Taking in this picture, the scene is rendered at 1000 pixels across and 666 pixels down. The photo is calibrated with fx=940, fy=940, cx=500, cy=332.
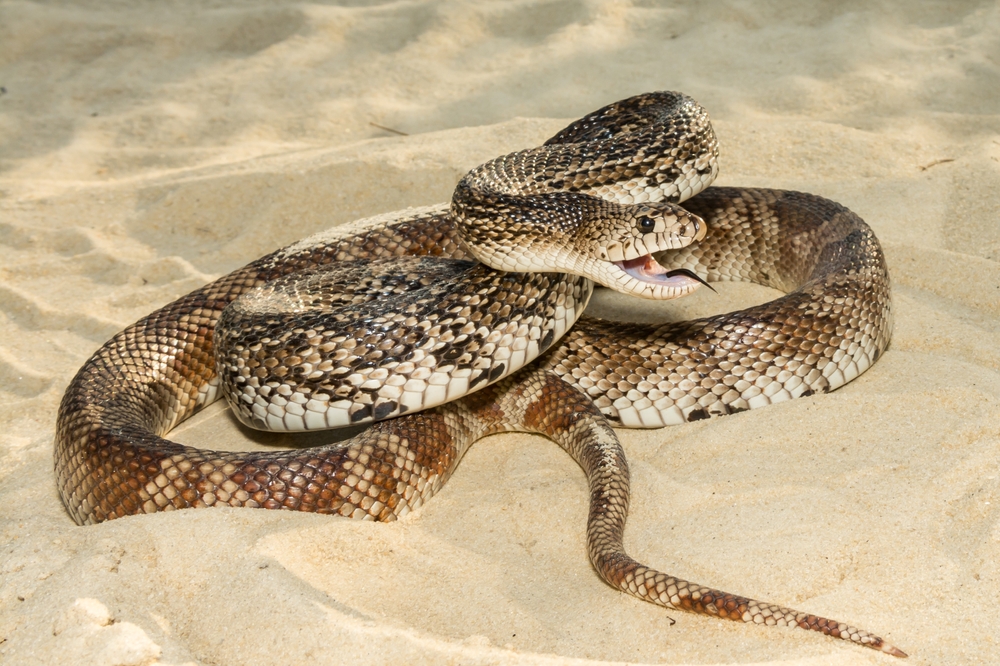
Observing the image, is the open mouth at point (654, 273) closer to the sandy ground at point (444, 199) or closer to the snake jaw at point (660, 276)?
the snake jaw at point (660, 276)

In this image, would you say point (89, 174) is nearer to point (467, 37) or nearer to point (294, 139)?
point (294, 139)

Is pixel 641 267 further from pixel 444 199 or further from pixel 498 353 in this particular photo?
pixel 444 199

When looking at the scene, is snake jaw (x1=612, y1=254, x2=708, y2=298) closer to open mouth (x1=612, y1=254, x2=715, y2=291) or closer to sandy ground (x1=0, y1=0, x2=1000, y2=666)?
open mouth (x1=612, y1=254, x2=715, y2=291)

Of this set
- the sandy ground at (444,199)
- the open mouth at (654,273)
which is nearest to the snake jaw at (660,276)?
the open mouth at (654,273)

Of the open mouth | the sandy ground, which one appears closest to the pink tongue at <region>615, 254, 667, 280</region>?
the open mouth

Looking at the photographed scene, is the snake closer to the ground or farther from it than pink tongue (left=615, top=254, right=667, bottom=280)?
closer to the ground

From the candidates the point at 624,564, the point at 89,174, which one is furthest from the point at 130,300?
the point at 624,564

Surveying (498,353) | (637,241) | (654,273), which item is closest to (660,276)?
(654,273)
